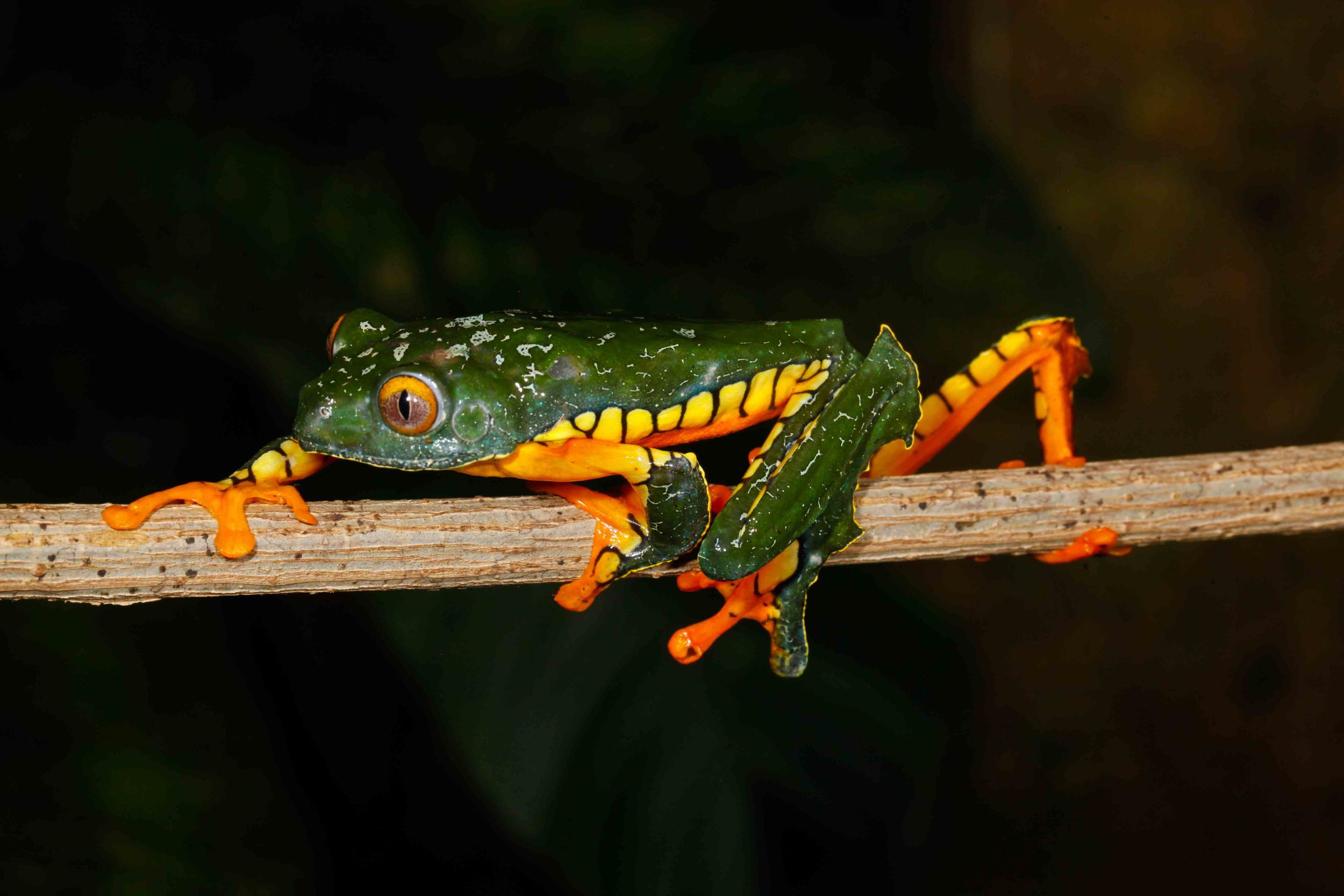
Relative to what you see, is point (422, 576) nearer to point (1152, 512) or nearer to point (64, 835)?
point (64, 835)

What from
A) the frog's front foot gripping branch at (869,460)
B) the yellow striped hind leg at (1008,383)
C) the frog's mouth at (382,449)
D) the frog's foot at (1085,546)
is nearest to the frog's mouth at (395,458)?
the frog's mouth at (382,449)

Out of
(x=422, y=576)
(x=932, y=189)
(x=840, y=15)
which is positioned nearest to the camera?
(x=422, y=576)

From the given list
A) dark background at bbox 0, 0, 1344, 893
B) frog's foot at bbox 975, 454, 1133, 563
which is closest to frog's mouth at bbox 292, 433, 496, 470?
dark background at bbox 0, 0, 1344, 893

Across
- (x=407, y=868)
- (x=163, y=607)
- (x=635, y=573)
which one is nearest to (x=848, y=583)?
(x=635, y=573)

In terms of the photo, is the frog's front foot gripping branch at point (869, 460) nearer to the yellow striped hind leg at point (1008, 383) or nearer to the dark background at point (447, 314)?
the yellow striped hind leg at point (1008, 383)

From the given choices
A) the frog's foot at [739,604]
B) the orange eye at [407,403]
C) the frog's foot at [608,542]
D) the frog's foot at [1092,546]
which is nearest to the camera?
the orange eye at [407,403]

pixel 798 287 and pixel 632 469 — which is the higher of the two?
pixel 798 287

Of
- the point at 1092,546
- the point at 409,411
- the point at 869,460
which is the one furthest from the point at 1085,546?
the point at 409,411
